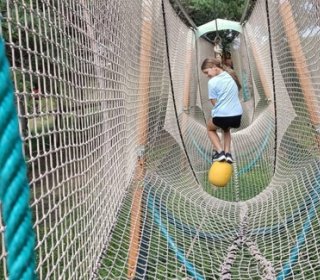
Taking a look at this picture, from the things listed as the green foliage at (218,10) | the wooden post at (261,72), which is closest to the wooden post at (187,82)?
the wooden post at (261,72)

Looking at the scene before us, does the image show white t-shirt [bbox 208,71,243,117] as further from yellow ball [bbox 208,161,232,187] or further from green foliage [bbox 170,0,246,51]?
green foliage [bbox 170,0,246,51]

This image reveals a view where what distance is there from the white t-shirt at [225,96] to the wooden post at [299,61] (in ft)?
1.56

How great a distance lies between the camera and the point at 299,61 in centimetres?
232

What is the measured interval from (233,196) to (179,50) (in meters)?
1.18

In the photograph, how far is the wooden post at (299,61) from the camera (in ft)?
6.96

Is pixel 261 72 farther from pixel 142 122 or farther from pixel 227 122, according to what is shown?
pixel 142 122

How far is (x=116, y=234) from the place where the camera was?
146cm

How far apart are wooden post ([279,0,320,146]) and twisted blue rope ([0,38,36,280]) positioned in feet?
5.49

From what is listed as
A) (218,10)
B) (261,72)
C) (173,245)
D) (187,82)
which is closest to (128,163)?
(173,245)

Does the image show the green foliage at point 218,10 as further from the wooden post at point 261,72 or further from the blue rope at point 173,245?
the blue rope at point 173,245

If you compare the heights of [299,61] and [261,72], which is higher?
[299,61]

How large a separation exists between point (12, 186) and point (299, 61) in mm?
2006

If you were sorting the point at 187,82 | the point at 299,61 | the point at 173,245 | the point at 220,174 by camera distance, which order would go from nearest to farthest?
the point at 173,245, the point at 299,61, the point at 220,174, the point at 187,82

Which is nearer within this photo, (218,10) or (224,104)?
(224,104)
